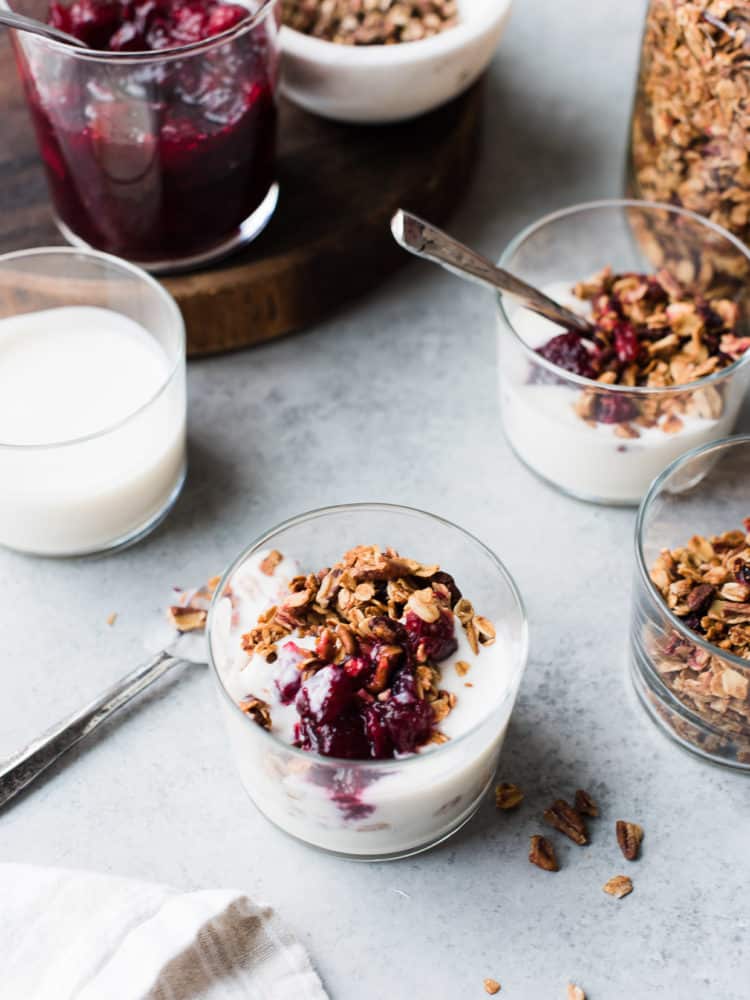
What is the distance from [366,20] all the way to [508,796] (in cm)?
99

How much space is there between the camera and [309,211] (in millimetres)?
1684

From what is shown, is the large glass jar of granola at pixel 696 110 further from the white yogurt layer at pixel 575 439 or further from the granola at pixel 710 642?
the granola at pixel 710 642

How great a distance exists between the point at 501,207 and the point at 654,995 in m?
1.10

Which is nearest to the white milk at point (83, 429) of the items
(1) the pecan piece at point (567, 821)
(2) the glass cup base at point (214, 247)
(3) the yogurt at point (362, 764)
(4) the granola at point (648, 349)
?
(2) the glass cup base at point (214, 247)

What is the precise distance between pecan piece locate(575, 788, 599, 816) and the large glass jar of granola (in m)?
0.73

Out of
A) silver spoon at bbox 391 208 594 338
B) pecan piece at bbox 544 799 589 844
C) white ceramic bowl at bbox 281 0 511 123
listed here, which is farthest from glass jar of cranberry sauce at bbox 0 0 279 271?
pecan piece at bbox 544 799 589 844

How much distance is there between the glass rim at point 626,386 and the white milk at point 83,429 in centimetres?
39

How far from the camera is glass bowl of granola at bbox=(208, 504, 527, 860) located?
3.72 ft

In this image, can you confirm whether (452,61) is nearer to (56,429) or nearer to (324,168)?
(324,168)

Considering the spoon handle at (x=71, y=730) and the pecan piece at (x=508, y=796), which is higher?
the spoon handle at (x=71, y=730)

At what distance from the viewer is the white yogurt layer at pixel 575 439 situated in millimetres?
1463

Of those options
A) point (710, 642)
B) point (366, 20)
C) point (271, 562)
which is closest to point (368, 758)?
point (271, 562)

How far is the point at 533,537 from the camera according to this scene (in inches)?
59.7

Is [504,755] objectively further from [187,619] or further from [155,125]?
[155,125]
